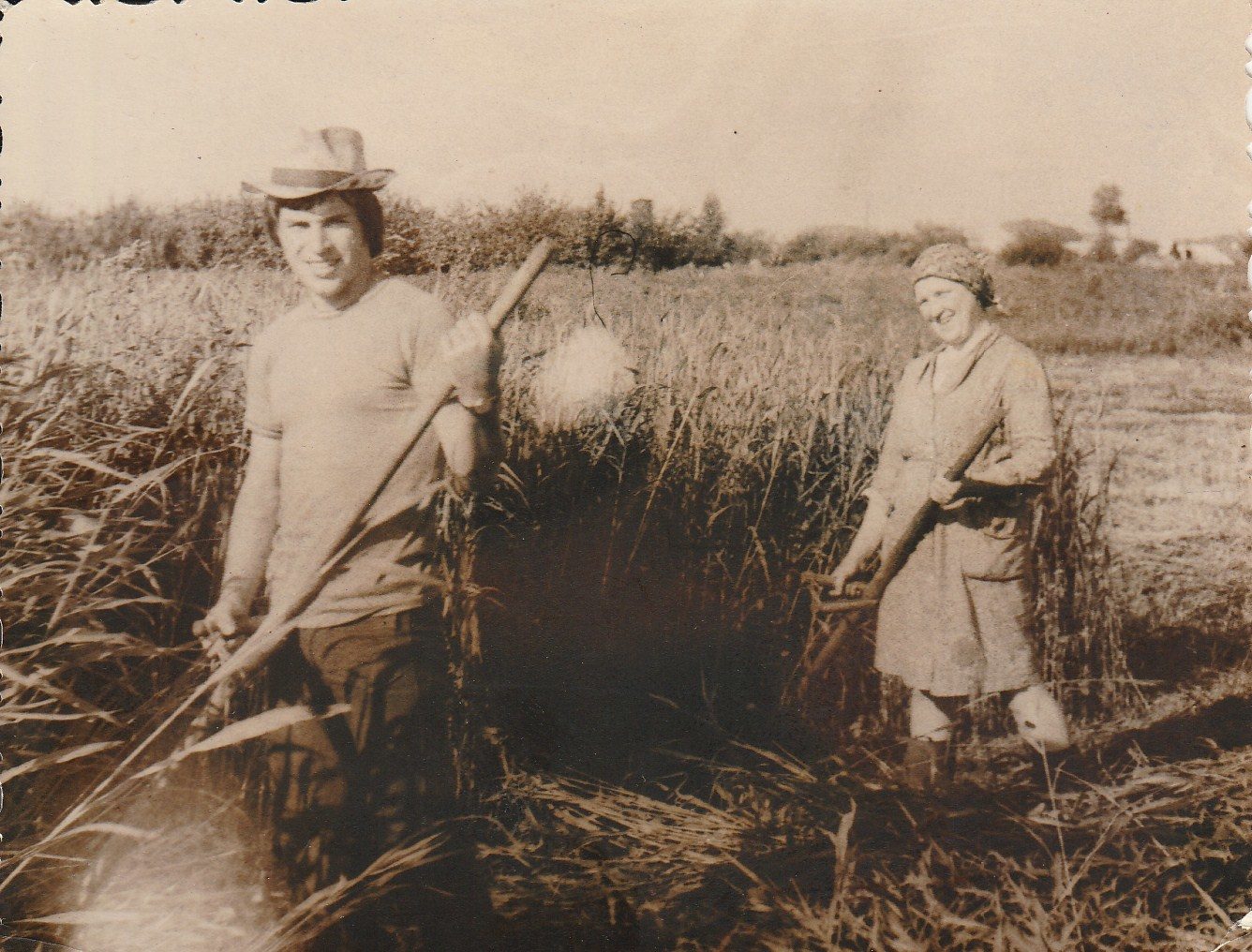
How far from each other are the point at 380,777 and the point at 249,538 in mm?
729

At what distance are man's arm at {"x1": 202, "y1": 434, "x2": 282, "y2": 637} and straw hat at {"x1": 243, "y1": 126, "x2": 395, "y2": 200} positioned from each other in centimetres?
66

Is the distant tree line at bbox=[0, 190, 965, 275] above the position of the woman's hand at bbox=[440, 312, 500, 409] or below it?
above

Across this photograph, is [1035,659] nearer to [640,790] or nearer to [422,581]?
[640,790]

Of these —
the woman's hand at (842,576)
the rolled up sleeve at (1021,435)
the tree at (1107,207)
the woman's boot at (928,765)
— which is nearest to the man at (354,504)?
the woman's hand at (842,576)

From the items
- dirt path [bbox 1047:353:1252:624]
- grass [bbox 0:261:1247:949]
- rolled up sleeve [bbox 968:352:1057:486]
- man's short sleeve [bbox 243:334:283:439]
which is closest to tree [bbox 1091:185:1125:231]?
grass [bbox 0:261:1247:949]

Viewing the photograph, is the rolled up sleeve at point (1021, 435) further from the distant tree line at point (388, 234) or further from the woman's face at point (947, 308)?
the distant tree line at point (388, 234)

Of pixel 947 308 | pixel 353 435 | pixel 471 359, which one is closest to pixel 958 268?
pixel 947 308

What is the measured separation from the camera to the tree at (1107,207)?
2693 millimetres

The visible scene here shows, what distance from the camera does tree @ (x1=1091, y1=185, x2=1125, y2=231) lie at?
8.84 feet

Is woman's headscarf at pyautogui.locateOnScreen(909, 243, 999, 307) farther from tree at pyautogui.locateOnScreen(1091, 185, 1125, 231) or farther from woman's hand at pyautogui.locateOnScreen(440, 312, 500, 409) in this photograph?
woman's hand at pyautogui.locateOnScreen(440, 312, 500, 409)

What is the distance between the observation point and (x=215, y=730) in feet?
8.25

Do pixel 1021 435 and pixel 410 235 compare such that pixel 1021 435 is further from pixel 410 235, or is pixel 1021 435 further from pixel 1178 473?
pixel 410 235

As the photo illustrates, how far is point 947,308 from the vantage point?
2.62 m

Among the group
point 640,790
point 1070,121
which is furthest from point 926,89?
point 640,790
